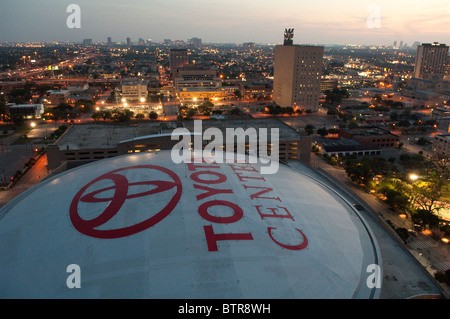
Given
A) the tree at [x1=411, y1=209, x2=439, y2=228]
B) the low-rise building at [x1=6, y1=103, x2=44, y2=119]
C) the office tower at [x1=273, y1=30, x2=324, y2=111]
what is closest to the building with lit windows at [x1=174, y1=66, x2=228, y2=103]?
the office tower at [x1=273, y1=30, x2=324, y2=111]

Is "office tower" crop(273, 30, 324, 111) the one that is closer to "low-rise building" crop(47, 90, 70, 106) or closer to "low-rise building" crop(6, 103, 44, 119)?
"low-rise building" crop(47, 90, 70, 106)

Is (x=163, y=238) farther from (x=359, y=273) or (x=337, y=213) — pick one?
(x=337, y=213)

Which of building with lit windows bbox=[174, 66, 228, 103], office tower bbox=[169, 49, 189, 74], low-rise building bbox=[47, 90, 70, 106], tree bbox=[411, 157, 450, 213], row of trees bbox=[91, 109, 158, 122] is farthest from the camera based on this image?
office tower bbox=[169, 49, 189, 74]

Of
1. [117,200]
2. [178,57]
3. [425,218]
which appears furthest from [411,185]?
[178,57]

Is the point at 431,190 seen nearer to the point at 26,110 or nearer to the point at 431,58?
the point at 26,110

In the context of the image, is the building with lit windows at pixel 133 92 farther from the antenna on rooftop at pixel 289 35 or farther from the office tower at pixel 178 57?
the office tower at pixel 178 57
